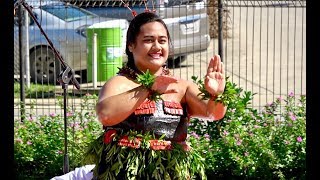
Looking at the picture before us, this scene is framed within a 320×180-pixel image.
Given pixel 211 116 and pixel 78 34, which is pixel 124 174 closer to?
pixel 211 116

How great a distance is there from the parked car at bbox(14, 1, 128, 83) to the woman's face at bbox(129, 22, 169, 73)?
20.6 feet

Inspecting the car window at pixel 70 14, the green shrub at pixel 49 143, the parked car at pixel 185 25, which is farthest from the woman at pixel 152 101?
the car window at pixel 70 14

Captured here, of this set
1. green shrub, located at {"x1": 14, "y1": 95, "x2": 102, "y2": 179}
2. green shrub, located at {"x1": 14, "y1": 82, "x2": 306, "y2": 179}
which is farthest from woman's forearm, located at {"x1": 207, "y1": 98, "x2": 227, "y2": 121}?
green shrub, located at {"x1": 14, "y1": 95, "x2": 102, "y2": 179}

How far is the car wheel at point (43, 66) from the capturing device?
11133mm

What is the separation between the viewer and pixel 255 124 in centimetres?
775

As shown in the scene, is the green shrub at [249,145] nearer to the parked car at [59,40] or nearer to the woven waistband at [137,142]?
the woven waistband at [137,142]

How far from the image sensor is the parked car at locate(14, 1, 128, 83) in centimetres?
1130

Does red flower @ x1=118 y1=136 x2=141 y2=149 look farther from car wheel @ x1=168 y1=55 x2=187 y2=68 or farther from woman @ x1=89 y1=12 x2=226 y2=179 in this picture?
car wheel @ x1=168 y1=55 x2=187 y2=68

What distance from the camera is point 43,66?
36.9 feet

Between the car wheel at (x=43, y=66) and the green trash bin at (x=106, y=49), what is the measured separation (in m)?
0.50

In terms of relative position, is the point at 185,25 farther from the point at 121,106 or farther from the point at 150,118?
the point at 121,106

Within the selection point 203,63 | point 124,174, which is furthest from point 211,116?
point 203,63

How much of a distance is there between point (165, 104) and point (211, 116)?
260 mm

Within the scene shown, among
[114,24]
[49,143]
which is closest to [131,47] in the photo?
[49,143]
